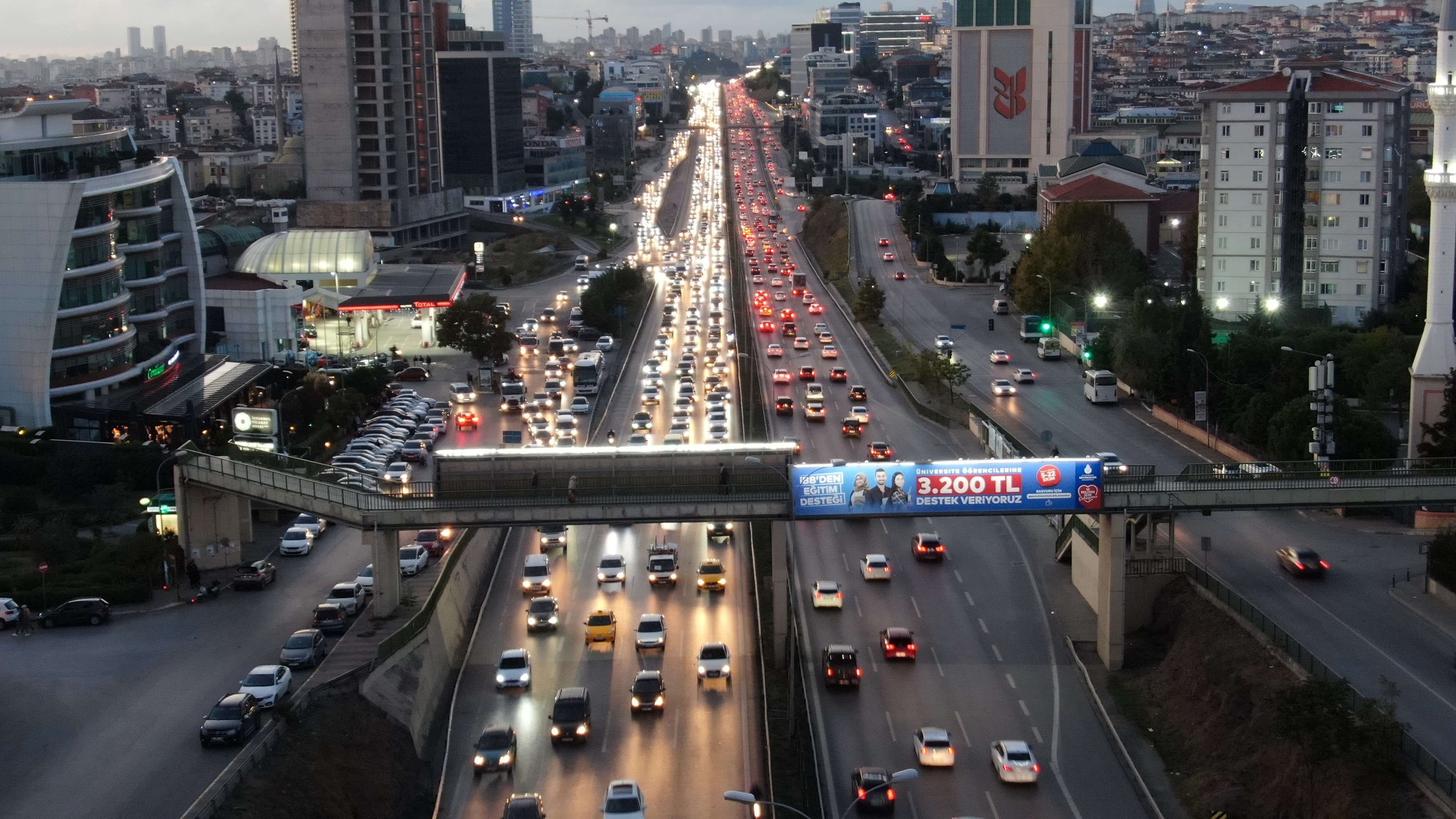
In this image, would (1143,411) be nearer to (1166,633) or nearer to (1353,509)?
(1353,509)

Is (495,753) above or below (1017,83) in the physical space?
below

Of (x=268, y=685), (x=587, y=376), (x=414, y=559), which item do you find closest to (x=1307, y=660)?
(x=268, y=685)

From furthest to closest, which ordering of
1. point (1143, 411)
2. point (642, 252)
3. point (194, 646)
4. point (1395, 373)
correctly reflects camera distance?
point (642, 252)
point (1143, 411)
point (1395, 373)
point (194, 646)

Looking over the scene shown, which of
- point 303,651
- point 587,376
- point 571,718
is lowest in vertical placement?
point 571,718

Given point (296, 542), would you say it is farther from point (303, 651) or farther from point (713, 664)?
point (713, 664)

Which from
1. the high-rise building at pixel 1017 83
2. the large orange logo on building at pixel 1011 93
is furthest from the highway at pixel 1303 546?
the large orange logo on building at pixel 1011 93

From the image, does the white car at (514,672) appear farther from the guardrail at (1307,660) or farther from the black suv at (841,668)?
the guardrail at (1307,660)

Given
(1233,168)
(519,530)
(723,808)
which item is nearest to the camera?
(723,808)

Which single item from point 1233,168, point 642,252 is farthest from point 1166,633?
point 642,252
